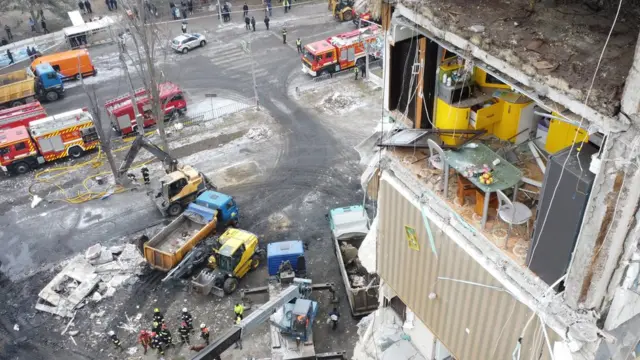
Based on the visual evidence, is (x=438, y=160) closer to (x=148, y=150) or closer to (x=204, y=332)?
(x=204, y=332)

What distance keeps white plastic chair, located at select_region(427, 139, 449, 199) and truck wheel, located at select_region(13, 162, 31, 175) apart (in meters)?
29.5

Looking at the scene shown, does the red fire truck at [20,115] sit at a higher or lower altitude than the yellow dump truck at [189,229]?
higher

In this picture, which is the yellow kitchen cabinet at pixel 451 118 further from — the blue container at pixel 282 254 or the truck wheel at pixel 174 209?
the truck wheel at pixel 174 209

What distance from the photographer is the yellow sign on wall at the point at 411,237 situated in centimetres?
970

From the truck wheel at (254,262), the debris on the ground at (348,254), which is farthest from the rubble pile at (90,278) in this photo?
the debris on the ground at (348,254)

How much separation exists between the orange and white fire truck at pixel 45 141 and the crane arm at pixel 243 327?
1992cm

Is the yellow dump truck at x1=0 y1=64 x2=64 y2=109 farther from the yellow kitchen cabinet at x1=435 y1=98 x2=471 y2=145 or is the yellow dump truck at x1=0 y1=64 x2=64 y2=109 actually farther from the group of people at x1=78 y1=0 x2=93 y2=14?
the yellow kitchen cabinet at x1=435 y1=98 x2=471 y2=145

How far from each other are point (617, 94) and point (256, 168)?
2640 centimetres

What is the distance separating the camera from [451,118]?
374 inches

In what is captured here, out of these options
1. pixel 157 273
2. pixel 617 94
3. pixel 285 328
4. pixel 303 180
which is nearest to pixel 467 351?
pixel 617 94

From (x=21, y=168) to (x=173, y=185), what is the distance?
1120 centimetres

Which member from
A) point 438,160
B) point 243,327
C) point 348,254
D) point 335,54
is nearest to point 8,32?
point 335,54

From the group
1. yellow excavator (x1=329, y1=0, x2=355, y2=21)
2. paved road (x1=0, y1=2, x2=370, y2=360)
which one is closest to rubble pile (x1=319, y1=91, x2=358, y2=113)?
paved road (x1=0, y1=2, x2=370, y2=360)

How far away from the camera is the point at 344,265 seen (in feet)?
74.8
